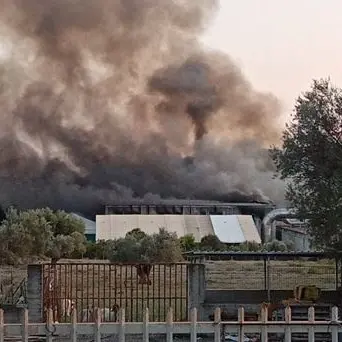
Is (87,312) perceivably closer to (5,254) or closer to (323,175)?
(323,175)

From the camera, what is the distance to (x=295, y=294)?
16.7m

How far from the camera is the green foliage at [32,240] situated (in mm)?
27203

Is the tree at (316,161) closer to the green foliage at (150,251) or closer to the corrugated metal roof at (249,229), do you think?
the green foliage at (150,251)

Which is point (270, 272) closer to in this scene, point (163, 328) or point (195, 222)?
point (163, 328)

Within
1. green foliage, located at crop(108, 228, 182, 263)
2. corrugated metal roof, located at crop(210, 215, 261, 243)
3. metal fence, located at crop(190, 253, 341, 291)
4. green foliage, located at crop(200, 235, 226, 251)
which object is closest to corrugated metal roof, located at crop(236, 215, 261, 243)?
corrugated metal roof, located at crop(210, 215, 261, 243)

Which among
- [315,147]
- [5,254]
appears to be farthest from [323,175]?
[5,254]

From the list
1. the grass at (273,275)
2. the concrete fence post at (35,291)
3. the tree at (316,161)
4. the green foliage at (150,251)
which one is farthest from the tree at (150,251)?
the concrete fence post at (35,291)

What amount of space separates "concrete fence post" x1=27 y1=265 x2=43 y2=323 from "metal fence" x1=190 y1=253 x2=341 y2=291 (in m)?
6.53

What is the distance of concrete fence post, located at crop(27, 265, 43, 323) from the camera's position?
14.7m

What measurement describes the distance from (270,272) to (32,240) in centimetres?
996

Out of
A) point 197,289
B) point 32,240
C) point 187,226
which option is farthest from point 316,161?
point 187,226

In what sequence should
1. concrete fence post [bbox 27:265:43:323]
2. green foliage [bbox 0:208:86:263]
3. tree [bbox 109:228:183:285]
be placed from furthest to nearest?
tree [bbox 109:228:183:285], green foliage [bbox 0:208:86:263], concrete fence post [bbox 27:265:43:323]

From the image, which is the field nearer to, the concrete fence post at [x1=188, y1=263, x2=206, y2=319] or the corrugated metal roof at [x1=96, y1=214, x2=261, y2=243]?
the concrete fence post at [x1=188, y1=263, x2=206, y2=319]

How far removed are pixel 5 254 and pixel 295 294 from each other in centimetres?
1344
